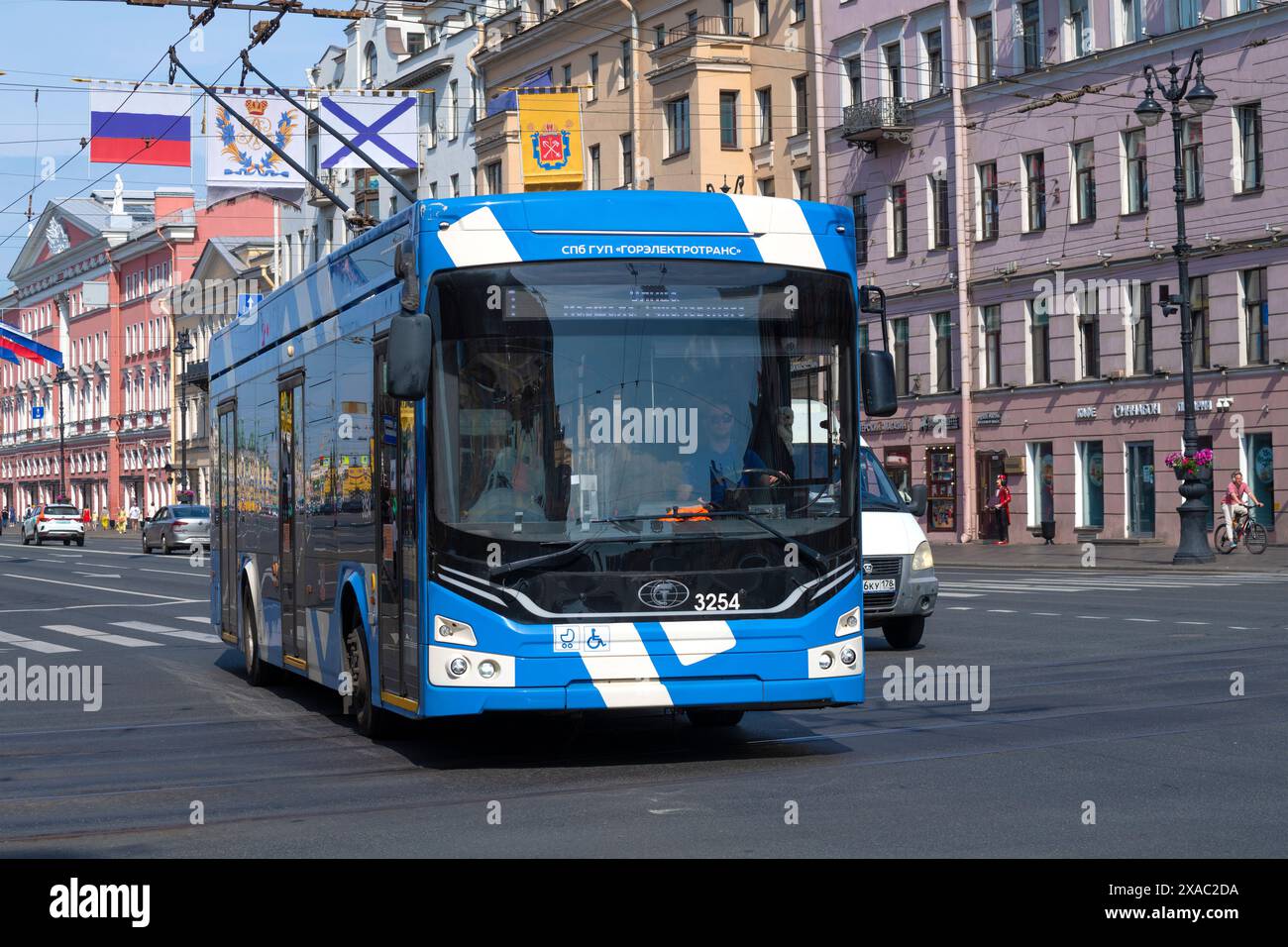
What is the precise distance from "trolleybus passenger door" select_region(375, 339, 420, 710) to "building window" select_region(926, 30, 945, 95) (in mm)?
40608

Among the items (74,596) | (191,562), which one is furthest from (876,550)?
(191,562)

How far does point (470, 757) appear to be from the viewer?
38.5ft

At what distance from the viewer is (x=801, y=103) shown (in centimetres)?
5581

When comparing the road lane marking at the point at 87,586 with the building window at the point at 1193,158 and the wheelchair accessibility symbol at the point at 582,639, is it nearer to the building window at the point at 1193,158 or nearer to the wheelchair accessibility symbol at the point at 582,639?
the wheelchair accessibility symbol at the point at 582,639

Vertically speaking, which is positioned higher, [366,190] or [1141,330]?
[366,190]

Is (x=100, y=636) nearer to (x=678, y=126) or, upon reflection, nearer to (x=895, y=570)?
(x=895, y=570)

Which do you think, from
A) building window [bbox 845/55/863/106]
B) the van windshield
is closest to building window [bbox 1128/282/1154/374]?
building window [bbox 845/55/863/106]

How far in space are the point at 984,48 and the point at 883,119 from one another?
361 centimetres

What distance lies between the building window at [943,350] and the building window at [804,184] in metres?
6.11

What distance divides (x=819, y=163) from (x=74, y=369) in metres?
76.8

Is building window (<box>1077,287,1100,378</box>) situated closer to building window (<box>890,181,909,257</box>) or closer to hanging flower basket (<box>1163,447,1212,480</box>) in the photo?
building window (<box>890,181,909,257</box>)

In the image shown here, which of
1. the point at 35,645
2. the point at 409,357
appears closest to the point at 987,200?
the point at 35,645

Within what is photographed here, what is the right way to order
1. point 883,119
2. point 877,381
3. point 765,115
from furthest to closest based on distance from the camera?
point 765,115 < point 883,119 < point 877,381

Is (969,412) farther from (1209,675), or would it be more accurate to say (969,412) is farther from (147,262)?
(147,262)
